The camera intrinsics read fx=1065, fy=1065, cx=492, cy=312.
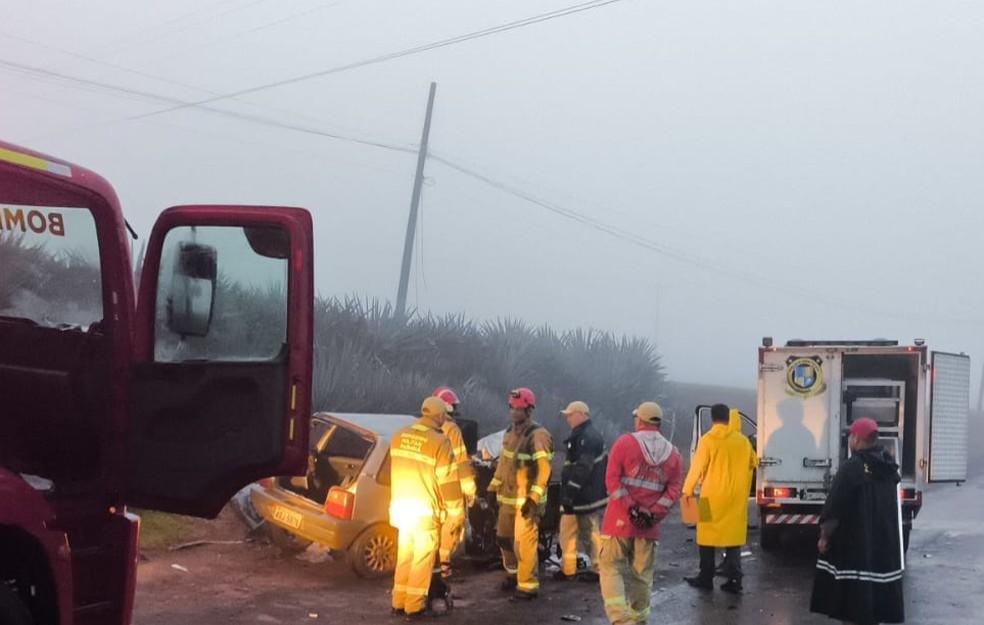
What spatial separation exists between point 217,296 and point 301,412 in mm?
570

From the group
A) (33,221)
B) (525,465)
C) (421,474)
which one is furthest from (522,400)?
(33,221)

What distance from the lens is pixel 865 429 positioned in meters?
7.56

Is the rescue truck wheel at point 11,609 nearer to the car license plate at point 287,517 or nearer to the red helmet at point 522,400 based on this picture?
the car license plate at point 287,517

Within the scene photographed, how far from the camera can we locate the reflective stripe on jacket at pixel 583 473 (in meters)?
10.2

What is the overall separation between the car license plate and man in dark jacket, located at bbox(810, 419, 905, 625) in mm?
4685

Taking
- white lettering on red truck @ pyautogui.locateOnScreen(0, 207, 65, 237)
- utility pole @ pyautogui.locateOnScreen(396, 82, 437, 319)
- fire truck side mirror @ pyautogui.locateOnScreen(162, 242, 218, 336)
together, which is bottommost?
fire truck side mirror @ pyautogui.locateOnScreen(162, 242, 218, 336)

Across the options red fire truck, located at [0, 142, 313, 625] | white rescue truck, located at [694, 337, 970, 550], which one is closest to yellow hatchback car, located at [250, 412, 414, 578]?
white rescue truck, located at [694, 337, 970, 550]

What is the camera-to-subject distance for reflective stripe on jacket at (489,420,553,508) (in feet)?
31.9

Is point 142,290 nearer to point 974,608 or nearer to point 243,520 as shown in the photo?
point 243,520

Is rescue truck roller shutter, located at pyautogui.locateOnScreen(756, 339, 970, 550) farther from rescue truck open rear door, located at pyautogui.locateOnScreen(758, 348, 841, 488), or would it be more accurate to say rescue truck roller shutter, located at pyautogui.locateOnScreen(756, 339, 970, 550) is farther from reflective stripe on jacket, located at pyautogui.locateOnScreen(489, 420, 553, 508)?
reflective stripe on jacket, located at pyautogui.locateOnScreen(489, 420, 553, 508)

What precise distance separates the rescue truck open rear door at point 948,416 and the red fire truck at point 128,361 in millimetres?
10136

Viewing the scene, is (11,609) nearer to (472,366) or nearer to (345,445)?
(345,445)

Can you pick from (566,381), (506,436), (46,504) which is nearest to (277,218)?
(46,504)

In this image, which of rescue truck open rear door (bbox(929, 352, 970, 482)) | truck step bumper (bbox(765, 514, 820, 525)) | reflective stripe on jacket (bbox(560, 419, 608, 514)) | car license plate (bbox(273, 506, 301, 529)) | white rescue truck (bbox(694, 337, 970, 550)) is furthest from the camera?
rescue truck open rear door (bbox(929, 352, 970, 482))
